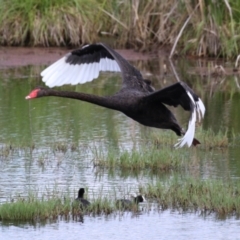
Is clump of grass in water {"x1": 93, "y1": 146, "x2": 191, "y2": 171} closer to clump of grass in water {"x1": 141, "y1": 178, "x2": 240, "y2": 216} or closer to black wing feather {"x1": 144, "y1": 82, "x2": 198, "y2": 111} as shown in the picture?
black wing feather {"x1": 144, "y1": 82, "x2": 198, "y2": 111}

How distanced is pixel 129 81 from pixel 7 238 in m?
3.29

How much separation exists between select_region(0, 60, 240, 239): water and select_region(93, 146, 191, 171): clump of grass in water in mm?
175

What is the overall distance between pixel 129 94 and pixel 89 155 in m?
1.78

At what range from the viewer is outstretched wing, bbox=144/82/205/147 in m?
9.15

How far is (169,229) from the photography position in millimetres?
8945

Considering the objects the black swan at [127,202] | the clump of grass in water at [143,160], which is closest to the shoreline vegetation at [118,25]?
the clump of grass in water at [143,160]

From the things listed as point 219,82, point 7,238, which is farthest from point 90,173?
point 219,82

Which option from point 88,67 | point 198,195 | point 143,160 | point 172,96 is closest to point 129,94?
point 172,96

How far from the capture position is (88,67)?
12.3 m

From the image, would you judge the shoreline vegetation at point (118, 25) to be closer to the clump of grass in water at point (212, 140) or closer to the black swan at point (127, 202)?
Answer: the clump of grass in water at point (212, 140)

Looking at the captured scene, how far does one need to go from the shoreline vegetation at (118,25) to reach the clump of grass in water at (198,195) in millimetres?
10301

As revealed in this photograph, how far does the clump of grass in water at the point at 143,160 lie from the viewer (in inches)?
442

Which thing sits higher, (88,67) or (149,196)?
(88,67)

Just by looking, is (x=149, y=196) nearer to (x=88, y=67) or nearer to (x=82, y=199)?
(x=82, y=199)
